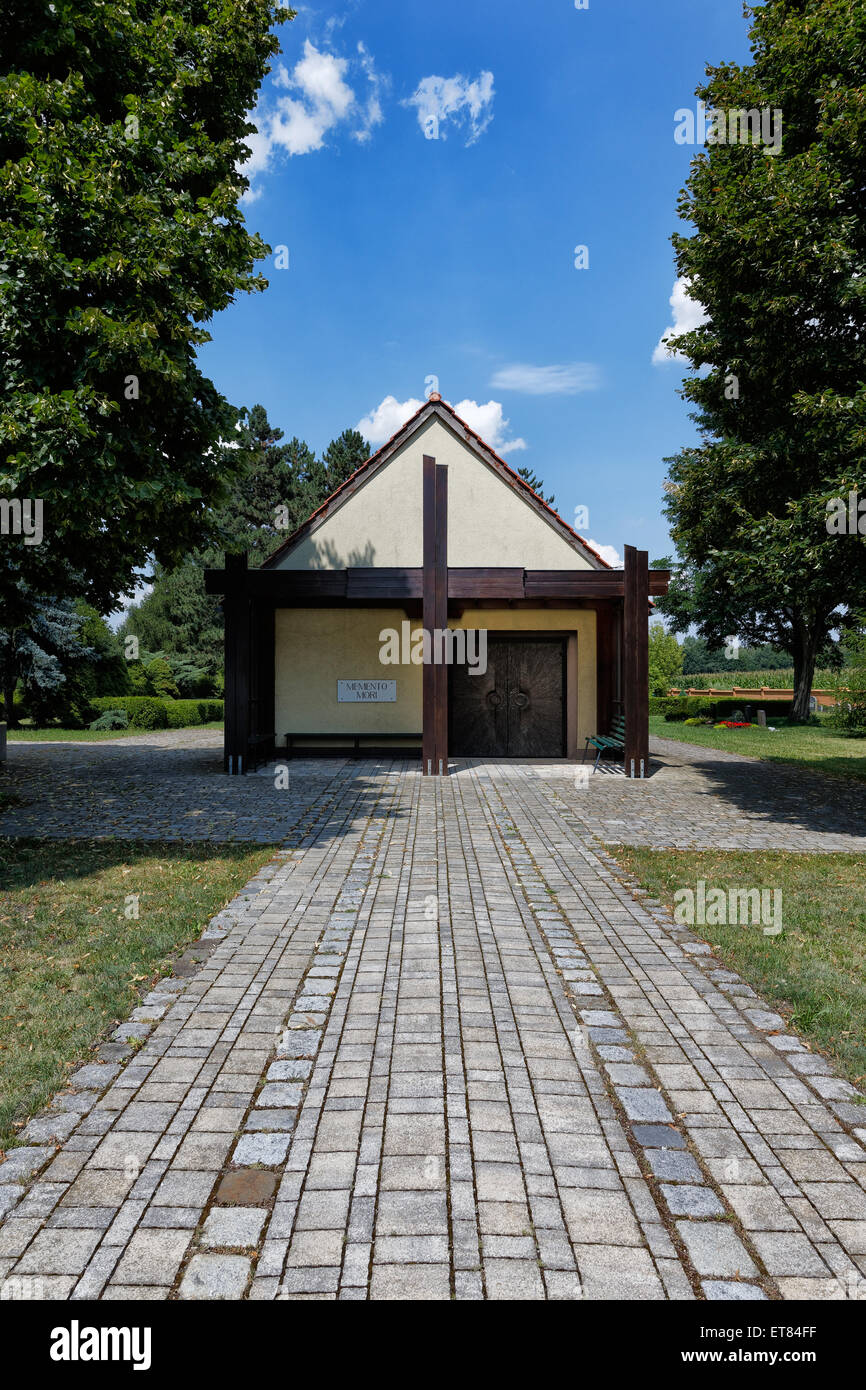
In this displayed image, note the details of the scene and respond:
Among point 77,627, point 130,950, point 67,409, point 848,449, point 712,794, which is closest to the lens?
point 130,950

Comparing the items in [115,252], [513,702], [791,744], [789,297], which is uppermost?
[789,297]

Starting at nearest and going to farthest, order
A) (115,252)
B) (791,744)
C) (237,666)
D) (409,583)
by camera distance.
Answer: (115,252)
(409,583)
(237,666)
(791,744)

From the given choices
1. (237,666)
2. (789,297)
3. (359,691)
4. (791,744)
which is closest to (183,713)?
(359,691)

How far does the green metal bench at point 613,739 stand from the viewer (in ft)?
47.2

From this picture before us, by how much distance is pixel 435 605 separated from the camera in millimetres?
13672

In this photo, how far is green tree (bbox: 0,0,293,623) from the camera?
24.3 feet

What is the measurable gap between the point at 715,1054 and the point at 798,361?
29.4 ft

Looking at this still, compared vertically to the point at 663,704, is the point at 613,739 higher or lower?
lower

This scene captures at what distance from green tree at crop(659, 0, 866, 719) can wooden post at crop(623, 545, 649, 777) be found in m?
2.33

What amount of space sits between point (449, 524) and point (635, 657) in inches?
188

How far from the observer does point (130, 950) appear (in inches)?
202

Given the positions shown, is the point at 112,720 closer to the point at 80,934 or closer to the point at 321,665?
the point at 321,665
